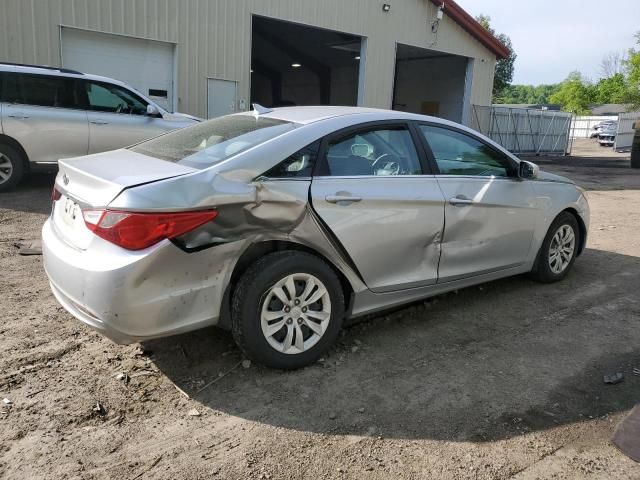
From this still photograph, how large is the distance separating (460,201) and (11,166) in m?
7.09

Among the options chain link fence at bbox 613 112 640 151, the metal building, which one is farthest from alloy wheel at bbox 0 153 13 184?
chain link fence at bbox 613 112 640 151

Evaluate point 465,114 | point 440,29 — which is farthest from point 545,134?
point 440,29

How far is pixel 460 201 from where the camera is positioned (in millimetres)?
4180

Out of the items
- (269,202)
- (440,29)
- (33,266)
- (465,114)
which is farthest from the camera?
(465,114)

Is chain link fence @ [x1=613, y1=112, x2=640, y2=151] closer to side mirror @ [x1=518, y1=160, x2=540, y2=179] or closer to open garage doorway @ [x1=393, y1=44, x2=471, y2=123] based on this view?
open garage doorway @ [x1=393, y1=44, x2=471, y2=123]

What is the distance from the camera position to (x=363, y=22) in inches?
655

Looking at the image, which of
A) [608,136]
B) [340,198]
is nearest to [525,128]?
[608,136]

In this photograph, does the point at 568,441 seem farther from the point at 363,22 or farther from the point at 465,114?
the point at 465,114

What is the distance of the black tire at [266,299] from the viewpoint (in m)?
3.17

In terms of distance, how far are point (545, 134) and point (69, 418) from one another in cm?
2875

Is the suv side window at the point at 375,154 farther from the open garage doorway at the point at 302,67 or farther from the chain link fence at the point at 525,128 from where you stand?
the chain link fence at the point at 525,128

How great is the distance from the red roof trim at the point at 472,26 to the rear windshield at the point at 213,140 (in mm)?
16129

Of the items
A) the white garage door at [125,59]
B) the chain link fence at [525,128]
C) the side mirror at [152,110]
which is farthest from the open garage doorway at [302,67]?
the side mirror at [152,110]

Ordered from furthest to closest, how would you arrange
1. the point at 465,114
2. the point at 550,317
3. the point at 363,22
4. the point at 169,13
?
the point at 465,114
the point at 363,22
the point at 169,13
the point at 550,317
